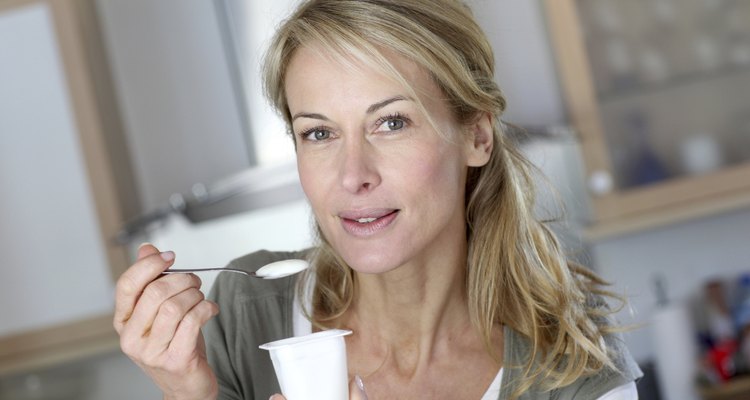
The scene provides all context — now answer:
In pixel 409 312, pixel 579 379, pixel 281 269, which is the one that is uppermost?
pixel 281 269

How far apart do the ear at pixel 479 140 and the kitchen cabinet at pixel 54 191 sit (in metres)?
1.57

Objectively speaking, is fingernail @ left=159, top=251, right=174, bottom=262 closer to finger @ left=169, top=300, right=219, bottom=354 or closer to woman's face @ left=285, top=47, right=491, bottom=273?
Answer: finger @ left=169, top=300, right=219, bottom=354

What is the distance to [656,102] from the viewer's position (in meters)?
3.02

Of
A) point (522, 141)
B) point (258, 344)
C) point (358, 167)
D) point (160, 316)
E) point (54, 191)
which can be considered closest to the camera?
point (160, 316)

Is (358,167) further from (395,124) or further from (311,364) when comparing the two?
(311,364)

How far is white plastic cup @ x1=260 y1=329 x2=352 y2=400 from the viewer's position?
1.04m

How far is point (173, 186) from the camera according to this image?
3236mm

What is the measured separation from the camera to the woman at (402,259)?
1326mm

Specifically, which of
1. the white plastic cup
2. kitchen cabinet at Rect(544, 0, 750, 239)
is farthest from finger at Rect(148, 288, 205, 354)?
kitchen cabinet at Rect(544, 0, 750, 239)

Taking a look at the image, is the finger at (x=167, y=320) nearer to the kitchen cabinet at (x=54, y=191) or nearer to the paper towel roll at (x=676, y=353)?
the kitchen cabinet at (x=54, y=191)

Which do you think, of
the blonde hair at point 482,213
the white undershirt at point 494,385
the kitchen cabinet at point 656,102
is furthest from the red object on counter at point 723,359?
the white undershirt at point 494,385

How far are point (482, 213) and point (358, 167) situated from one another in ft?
1.11

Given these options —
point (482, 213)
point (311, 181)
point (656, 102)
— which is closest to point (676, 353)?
point (656, 102)

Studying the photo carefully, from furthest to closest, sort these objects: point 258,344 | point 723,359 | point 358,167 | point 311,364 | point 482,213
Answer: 1. point 723,359
2. point 482,213
3. point 258,344
4. point 358,167
5. point 311,364
